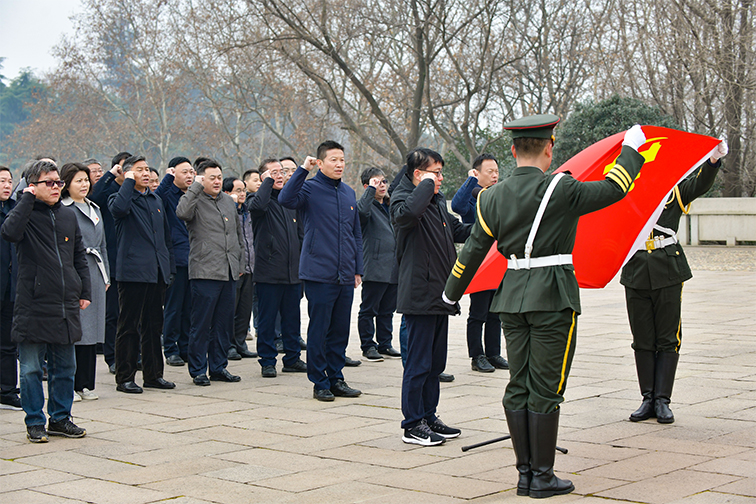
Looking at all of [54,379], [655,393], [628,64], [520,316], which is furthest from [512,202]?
[628,64]

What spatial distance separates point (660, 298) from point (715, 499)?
2138mm

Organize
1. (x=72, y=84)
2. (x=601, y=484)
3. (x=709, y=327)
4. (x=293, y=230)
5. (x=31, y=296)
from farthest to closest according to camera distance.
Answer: (x=72, y=84)
(x=709, y=327)
(x=293, y=230)
(x=31, y=296)
(x=601, y=484)

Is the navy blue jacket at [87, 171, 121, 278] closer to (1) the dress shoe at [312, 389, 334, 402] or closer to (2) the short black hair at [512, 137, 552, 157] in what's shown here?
(1) the dress shoe at [312, 389, 334, 402]

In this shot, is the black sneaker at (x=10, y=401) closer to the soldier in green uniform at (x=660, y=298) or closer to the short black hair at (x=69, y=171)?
the short black hair at (x=69, y=171)

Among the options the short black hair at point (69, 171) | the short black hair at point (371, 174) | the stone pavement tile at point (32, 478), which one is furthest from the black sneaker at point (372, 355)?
the stone pavement tile at point (32, 478)

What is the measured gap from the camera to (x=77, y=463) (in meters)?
5.29

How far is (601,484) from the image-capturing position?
454 cm

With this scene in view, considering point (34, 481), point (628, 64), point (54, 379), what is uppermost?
point (628, 64)

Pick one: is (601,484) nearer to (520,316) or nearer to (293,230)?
(520,316)

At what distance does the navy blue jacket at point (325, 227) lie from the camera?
7.17 m

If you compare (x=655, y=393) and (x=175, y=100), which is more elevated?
(x=175, y=100)

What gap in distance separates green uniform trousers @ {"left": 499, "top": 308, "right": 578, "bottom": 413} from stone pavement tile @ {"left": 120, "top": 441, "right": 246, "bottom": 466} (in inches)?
80.7

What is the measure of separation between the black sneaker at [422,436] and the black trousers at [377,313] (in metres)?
3.95

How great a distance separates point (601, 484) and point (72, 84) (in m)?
40.7
